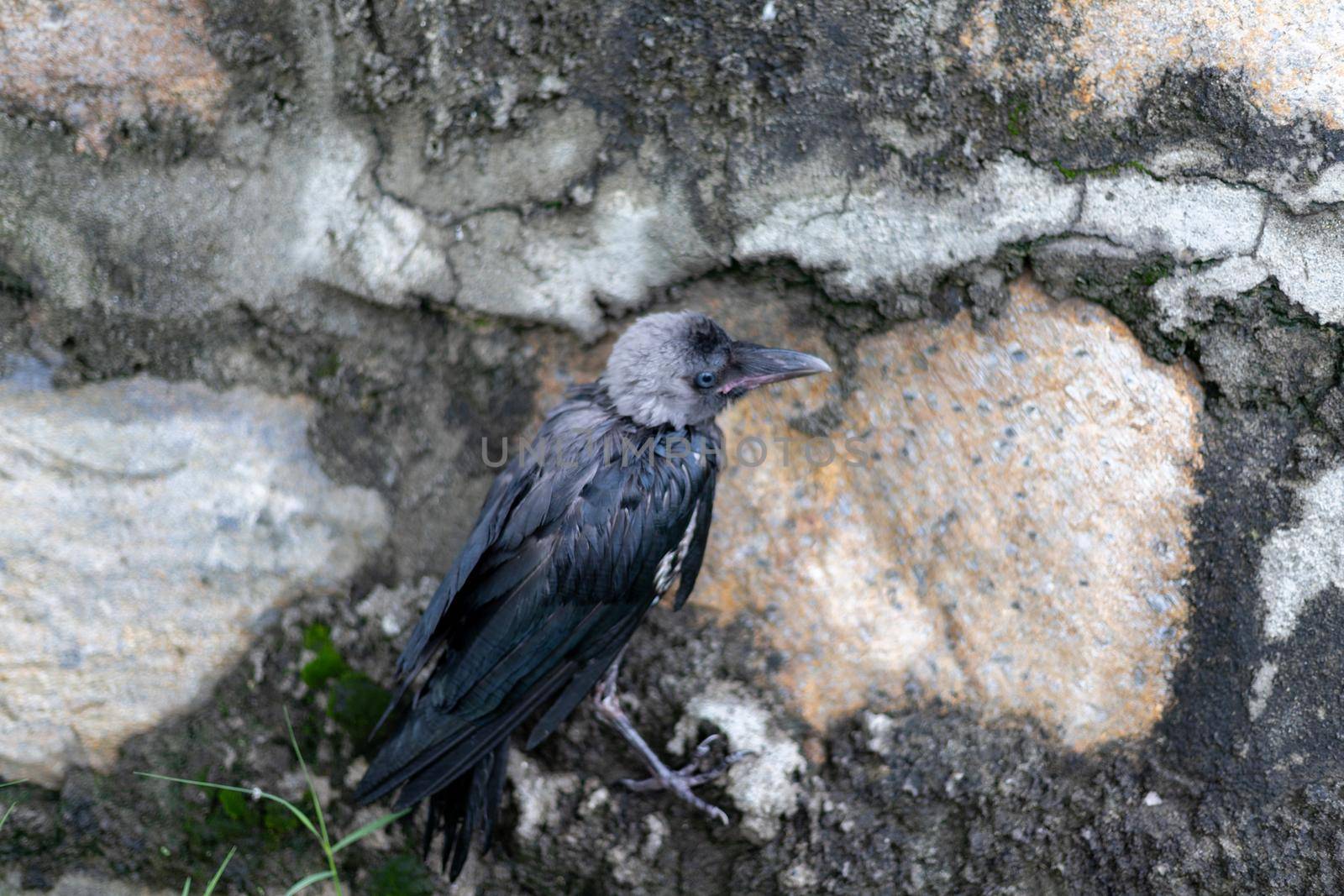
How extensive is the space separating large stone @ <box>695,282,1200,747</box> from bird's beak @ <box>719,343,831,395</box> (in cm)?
20

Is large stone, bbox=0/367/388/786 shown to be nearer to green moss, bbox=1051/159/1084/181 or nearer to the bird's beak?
the bird's beak

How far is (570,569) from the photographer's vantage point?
7.79 ft

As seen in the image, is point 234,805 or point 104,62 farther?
point 234,805

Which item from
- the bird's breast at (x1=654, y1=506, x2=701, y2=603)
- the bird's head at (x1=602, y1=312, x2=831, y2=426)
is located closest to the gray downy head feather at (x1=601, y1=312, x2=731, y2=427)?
the bird's head at (x1=602, y1=312, x2=831, y2=426)

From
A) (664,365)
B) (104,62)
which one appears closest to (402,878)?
(664,365)

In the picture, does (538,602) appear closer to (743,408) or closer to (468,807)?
(468,807)

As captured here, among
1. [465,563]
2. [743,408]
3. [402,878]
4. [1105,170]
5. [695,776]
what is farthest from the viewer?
[743,408]

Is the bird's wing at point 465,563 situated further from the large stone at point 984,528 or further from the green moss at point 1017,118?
the green moss at point 1017,118

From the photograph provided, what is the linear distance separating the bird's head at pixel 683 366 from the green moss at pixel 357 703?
3.22 ft

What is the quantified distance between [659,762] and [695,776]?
10cm

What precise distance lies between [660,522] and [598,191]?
0.85 metres

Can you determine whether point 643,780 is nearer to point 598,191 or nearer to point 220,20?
point 598,191

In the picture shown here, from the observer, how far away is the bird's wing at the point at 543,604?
238cm

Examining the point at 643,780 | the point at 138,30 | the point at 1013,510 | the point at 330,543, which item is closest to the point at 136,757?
the point at 330,543
